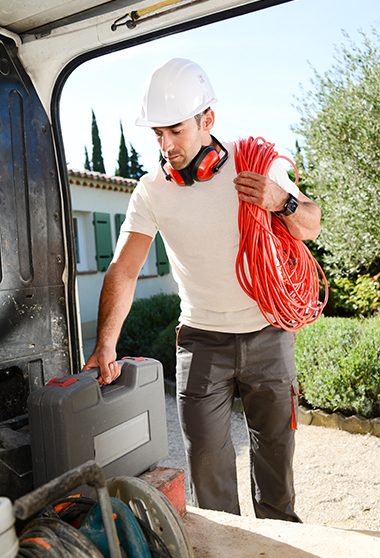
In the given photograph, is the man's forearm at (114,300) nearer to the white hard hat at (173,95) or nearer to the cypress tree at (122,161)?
the white hard hat at (173,95)

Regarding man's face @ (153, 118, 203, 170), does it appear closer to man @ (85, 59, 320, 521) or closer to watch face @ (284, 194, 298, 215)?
man @ (85, 59, 320, 521)

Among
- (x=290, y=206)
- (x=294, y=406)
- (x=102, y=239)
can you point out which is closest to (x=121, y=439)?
(x=294, y=406)

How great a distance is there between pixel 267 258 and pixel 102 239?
10402mm

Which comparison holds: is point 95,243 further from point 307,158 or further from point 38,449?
point 38,449

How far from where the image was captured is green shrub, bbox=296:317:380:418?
19.1ft

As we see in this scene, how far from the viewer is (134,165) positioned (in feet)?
83.8

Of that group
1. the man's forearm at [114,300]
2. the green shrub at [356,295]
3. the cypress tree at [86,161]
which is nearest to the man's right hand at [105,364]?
the man's forearm at [114,300]

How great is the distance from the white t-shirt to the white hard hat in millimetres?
321

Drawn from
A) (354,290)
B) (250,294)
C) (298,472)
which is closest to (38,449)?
(250,294)

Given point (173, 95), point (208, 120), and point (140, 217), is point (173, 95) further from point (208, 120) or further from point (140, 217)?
point (140, 217)

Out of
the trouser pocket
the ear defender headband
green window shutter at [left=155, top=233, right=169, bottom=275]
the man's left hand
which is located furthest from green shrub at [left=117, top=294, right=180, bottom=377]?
the man's left hand

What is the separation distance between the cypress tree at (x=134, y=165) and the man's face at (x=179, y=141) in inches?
912

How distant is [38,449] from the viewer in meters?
2.01

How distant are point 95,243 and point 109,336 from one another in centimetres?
1032
